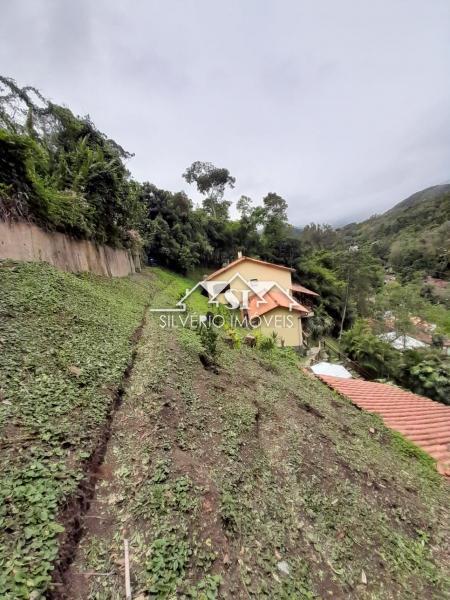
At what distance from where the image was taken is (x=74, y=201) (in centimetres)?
894

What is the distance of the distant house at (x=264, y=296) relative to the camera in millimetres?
14195

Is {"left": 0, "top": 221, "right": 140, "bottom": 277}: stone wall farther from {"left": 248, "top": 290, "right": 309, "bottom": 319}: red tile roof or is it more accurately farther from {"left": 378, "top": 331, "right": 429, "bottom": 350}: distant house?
{"left": 378, "top": 331, "right": 429, "bottom": 350}: distant house

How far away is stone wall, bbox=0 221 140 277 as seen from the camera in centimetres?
613

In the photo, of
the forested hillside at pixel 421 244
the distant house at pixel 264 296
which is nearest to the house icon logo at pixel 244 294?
the distant house at pixel 264 296

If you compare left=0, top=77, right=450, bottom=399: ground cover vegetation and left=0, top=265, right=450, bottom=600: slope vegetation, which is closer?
left=0, top=265, right=450, bottom=600: slope vegetation

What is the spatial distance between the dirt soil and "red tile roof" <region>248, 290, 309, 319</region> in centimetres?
911

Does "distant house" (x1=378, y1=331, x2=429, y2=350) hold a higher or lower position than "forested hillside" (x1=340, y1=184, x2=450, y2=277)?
lower

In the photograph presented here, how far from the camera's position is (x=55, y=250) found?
25.6 feet

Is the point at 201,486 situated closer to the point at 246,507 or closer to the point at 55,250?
the point at 246,507

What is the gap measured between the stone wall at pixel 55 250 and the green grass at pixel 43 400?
615 millimetres

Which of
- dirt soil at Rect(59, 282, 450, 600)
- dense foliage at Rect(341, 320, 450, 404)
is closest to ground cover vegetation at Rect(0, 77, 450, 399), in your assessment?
dense foliage at Rect(341, 320, 450, 404)

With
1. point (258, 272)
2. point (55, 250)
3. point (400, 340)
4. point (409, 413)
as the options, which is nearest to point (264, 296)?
point (258, 272)

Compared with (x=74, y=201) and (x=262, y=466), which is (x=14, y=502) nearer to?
(x=262, y=466)

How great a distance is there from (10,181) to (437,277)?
5158 centimetres
